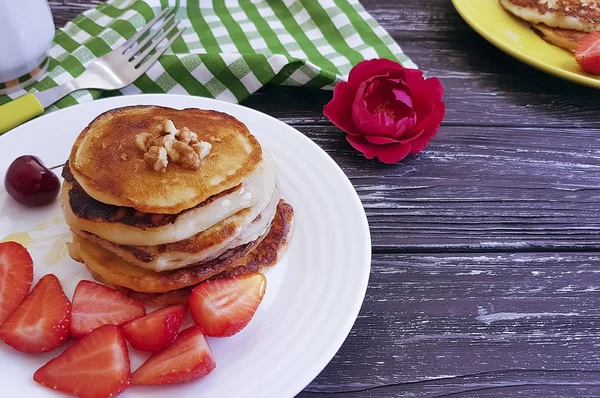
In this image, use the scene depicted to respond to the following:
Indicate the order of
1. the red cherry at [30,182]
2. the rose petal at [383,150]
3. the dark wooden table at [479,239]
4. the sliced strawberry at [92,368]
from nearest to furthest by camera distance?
the sliced strawberry at [92,368]
the dark wooden table at [479,239]
the red cherry at [30,182]
the rose petal at [383,150]

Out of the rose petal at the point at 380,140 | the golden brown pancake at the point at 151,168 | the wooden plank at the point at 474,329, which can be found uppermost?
the golden brown pancake at the point at 151,168

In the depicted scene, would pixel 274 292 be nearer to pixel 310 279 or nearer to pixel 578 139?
pixel 310 279

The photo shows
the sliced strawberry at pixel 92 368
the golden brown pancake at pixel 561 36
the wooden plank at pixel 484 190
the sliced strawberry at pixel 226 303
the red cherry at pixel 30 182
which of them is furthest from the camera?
the golden brown pancake at pixel 561 36

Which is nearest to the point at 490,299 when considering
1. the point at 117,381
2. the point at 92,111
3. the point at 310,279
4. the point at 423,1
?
the point at 310,279

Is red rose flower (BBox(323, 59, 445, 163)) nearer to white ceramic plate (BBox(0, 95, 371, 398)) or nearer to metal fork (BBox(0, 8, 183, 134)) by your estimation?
white ceramic plate (BBox(0, 95, 371, 398))

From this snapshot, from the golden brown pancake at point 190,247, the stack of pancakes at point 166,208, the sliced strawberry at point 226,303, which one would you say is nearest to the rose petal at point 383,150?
the stack of pancakes at point 166,208

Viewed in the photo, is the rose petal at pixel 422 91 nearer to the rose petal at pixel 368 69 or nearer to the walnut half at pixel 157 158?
the rose petal at pixel 368 69

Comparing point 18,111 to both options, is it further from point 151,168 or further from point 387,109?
point 387,109

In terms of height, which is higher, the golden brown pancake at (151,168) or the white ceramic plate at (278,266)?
the golden brown pancake at (151,168)

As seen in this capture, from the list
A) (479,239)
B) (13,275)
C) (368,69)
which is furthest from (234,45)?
(13,275)
